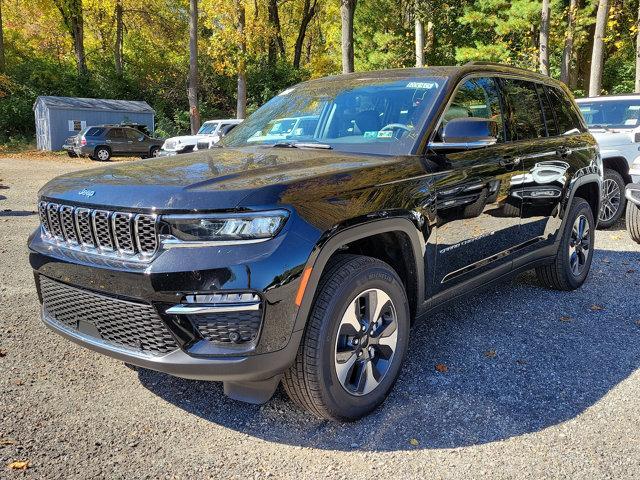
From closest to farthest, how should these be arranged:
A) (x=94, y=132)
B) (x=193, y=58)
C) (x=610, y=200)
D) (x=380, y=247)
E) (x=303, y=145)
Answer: (x=380, y=247) < (x=303, y=145) < (x=610, y=200) < (x=94, y=132) < (x=193, y=58)

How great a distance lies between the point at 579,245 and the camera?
17.3 ft

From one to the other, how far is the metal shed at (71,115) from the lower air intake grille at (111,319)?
90.2 feet

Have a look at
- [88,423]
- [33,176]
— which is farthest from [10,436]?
[33,176]

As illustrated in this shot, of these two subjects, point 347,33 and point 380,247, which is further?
point 347,33

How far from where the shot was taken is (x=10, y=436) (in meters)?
2.81

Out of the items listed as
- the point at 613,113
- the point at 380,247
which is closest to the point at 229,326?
the point at 380,247

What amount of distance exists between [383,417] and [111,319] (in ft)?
4.95

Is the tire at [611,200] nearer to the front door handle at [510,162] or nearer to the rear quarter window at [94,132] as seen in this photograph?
the front door handle at [510,162]

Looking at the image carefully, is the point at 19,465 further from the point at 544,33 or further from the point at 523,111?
the point at 544,33

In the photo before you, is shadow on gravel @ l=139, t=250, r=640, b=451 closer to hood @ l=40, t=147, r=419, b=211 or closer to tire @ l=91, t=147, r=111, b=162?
hood @ l=40, t=147, r=419, b=211

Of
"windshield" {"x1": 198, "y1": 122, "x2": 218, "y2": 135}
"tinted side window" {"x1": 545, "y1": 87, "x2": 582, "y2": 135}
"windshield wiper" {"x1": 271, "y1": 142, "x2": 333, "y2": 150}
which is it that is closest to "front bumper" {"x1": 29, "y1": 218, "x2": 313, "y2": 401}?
"windshield wiper" {"x1": 271, "y1": 142, "x2": 333, "y2": 150}

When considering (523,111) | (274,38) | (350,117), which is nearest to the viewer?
(350,117)

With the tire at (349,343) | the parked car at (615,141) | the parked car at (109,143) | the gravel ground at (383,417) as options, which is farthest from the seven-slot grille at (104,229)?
the parked car at (109,143)

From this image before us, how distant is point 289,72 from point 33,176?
71.1ft
